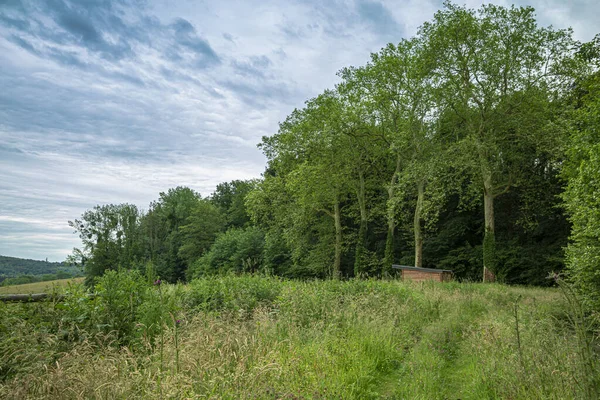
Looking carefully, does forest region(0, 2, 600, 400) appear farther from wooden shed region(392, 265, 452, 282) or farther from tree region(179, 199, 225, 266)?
wooden shed region(392, 265, 452, 282)

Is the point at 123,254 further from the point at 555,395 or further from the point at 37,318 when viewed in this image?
the point at 555,395

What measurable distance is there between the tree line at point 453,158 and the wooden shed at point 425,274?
3806 millimetres

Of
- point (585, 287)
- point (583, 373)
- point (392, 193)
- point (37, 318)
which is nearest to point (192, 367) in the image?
point (37, 318)

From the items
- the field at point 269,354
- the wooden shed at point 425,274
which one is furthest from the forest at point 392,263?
the wooden shed at point 425,274

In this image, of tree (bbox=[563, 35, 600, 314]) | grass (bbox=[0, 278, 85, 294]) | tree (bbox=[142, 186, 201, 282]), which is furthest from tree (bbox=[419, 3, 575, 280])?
tree (bbox=[142, 186, 201, 282])

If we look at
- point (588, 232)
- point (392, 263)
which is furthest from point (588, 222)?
point (392, 263)

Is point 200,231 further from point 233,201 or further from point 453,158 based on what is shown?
point 453,158

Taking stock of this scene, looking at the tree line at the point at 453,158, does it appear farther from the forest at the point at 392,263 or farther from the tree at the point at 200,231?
the tree at the point at 200,231

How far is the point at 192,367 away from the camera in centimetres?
388

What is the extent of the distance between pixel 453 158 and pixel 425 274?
6736 millimetres

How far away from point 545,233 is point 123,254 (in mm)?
44721

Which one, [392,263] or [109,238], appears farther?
[109,238]

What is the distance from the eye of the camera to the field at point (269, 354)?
3.52 metres

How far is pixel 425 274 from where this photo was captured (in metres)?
17.5
